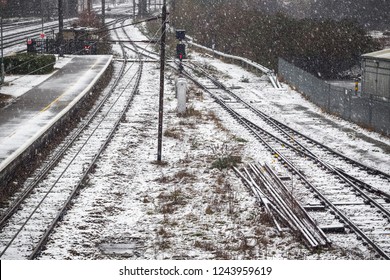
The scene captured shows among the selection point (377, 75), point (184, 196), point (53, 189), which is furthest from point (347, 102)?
point (53, 189)

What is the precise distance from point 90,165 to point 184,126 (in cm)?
776

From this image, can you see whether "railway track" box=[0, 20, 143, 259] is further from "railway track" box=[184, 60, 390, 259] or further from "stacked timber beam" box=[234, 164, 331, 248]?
"railway track" box=[184, 60, 390, 259]

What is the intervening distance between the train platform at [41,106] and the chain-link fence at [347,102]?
38.7ft

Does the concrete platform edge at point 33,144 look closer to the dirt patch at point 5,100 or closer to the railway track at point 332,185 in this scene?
the dirt patch at point 5,100

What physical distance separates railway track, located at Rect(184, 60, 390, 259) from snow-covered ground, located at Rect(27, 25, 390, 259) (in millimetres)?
602

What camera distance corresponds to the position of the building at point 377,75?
28.7 m

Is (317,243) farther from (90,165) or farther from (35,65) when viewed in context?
(35,65)

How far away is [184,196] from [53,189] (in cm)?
351

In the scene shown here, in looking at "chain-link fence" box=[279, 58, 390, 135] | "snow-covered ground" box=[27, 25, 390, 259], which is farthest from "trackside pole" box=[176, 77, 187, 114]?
"chain-link fence" box=[279, 58, 390, 135]

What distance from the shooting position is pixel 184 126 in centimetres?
2525

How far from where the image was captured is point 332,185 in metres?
16.6

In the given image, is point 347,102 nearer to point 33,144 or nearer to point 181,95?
point 181,95

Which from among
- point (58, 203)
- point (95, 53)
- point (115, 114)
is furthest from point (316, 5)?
point (58, 203)
